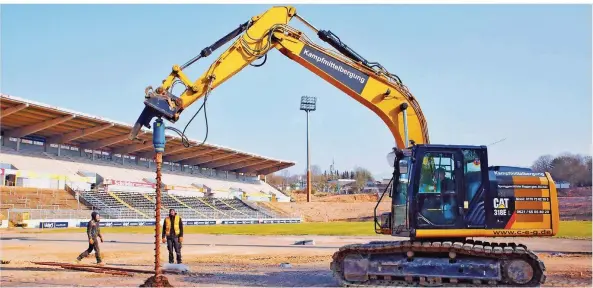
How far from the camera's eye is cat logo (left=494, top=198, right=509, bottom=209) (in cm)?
1086

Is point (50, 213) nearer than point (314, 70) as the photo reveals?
No

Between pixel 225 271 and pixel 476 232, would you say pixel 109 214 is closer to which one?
pixel 225 271

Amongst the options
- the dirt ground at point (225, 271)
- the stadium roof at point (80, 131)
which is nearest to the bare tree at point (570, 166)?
the dirt ground at point (225, 271)

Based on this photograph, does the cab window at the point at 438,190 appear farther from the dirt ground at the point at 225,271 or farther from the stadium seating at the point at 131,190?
the stadium seating at the point at 131,190

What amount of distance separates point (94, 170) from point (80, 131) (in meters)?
6.17

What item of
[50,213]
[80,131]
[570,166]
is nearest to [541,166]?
[570,166]

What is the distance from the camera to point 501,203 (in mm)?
10883

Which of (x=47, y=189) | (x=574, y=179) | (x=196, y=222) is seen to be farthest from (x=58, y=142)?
(x=574, y=179)

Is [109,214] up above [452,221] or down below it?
below

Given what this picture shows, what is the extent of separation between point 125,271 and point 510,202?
9.28m

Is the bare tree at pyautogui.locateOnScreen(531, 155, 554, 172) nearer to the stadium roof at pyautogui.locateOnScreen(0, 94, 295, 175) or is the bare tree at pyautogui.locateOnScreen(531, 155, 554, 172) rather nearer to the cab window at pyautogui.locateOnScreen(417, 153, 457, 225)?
the cab window at pyautogui.locateOnScreen(417, 153, 457, 225)

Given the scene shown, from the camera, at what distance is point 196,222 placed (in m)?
60.0

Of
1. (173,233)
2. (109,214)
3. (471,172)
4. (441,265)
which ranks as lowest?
(441,265)

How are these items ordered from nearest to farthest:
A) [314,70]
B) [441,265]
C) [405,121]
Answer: [441,265] → [405,121] → [314,70]
